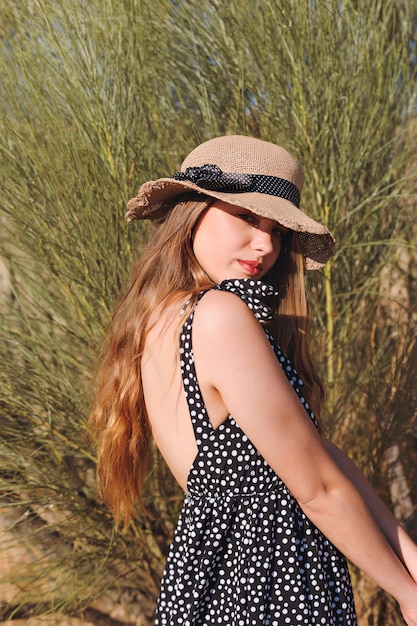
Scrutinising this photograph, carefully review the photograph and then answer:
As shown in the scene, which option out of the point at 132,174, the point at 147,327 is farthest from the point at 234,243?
the point at 132,174

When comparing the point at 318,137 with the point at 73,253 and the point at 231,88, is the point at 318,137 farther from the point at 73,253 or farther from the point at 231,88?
the point at 73,253

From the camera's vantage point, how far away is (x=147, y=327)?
1.41 meters

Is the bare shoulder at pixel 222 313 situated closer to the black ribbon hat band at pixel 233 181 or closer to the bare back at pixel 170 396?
the bare back at pixel 170 396

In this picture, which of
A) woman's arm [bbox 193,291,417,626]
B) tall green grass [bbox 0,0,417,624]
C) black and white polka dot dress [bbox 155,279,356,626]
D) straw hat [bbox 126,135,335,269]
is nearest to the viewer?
woman's arm [bbox 193,291,417,626]

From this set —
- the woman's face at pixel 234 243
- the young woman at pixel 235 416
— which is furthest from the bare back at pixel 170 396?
the woman's face at pixel 234 243

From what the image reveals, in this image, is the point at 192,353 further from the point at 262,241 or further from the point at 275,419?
the point at 262,241

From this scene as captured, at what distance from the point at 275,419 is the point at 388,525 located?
405 mm

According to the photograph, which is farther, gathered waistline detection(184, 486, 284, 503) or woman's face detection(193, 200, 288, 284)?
woman's face detection(193, 200, 288, 284)

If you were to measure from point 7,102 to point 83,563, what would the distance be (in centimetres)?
157

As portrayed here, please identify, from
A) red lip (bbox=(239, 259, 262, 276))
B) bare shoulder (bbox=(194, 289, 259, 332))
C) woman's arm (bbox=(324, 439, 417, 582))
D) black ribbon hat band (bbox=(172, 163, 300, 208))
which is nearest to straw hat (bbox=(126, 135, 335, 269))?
black ribbon hat band (bbox=(172, 163, 300, 208))

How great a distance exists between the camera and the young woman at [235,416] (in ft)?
3.95

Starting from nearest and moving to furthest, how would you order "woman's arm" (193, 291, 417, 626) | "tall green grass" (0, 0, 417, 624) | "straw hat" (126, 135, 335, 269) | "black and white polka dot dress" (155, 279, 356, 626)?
"woman's arm" (193, 291, 417, 626) → "black and white polka dot dress" (155, 279, 356, 626) → "straw hat" (126, 135, 335, 269) → "tall green grass" (0, 0, 417, 624)

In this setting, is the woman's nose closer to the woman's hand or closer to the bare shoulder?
the bare shoulder

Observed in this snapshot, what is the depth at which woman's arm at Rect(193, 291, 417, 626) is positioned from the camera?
118 centimetres
